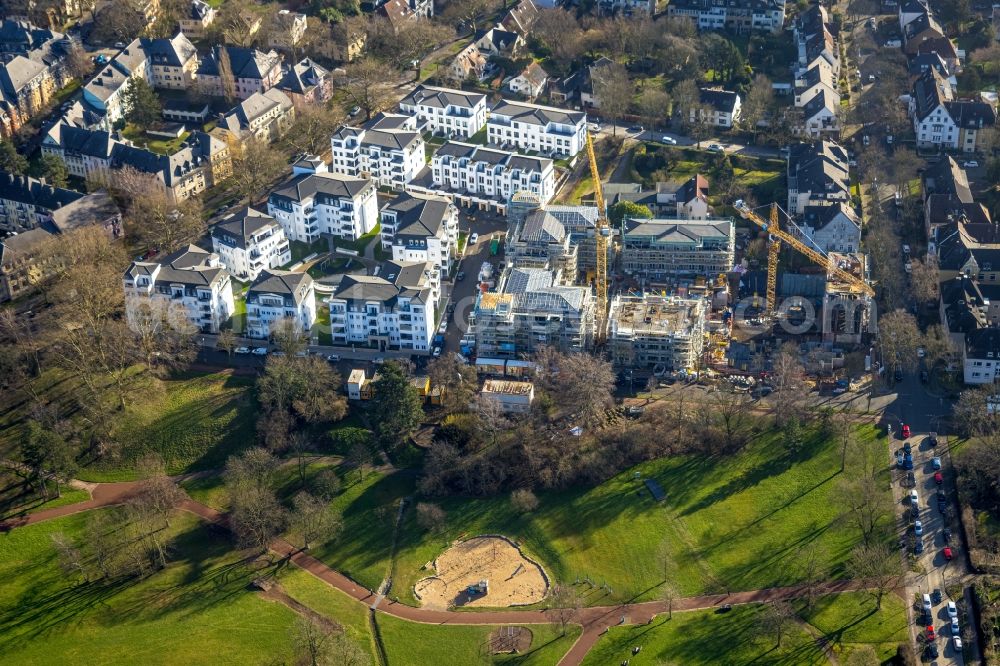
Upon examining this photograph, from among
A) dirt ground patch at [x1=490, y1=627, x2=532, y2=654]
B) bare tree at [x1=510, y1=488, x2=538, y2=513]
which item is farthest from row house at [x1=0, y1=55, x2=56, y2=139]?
dirt ground patch at [x1=490, y1=627, x2=532, y2=654]

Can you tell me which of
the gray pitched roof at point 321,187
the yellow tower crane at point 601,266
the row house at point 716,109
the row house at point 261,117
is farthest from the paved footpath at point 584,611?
the row house at point 716,109

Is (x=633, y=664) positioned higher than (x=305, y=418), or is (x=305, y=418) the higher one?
(x=305, y=418)

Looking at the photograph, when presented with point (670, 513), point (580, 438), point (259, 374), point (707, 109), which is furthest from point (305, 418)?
point (707, 109)

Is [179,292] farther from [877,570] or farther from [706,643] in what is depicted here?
[877,570]

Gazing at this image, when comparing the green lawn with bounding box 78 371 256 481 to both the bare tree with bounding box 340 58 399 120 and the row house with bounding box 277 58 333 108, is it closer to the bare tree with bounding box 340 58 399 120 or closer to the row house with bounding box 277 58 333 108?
the row house with bounding box 277 58 333 108

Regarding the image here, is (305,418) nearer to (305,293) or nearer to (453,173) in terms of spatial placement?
(305,293)

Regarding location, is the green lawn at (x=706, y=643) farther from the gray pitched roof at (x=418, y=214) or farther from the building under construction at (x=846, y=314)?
the gray pitched roof at (x=418, y=214)
